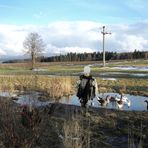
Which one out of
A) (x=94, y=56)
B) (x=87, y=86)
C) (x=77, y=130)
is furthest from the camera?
(x=94, y=56)

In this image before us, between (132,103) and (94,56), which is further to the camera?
(94,56)

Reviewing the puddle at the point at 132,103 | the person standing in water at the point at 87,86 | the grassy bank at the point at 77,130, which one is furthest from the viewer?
the puddle at the point at 132,103

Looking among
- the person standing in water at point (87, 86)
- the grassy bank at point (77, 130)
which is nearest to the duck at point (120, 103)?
the grassy bank at point (77, 130)

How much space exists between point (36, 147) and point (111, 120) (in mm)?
4022

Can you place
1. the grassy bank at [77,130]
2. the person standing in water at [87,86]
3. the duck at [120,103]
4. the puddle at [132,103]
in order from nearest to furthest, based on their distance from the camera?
the grassy bank at [77,130] → the person standing in water at [87,86] → the duck at [120,103] → the puddle at [132,103]

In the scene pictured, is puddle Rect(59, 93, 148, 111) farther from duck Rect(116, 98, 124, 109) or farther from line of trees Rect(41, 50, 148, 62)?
line of trees Rect(41, 50, 148, 62)

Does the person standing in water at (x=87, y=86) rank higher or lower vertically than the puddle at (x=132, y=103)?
higher

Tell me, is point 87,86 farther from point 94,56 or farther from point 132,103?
point 94,56

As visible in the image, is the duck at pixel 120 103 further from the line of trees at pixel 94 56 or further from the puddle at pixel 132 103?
the line of trees at pixel 94 56

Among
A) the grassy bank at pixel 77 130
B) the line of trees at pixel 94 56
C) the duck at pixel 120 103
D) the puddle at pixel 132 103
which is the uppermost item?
the grassy bank at pixel 77 130

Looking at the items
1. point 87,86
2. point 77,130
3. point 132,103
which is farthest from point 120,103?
point 77,130

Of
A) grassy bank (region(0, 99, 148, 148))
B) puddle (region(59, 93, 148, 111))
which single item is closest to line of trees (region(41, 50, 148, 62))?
puddle (region(59, 93, 148, 111))

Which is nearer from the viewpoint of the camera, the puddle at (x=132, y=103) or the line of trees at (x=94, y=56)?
the puddle at (x=132, y=103)

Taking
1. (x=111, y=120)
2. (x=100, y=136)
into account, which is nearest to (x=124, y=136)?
(x=100, y=136)
